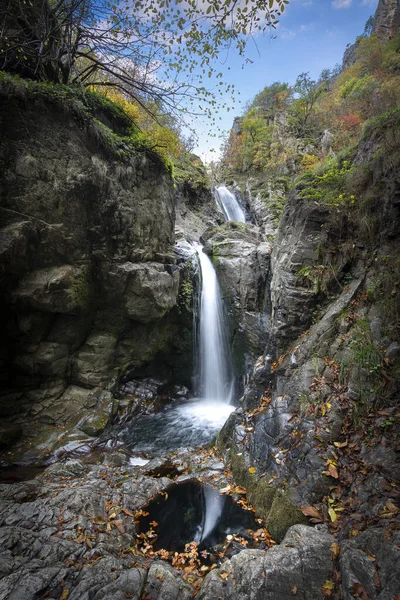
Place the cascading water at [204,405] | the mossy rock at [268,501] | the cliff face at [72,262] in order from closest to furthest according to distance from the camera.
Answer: the mossy rock at [268,501]
the cliff face at [72,262]
the cascading water at [204,405]

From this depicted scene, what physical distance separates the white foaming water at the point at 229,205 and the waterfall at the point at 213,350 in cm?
1253

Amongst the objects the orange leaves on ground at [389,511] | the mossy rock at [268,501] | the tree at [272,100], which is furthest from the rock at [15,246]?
the tree at [272,100]

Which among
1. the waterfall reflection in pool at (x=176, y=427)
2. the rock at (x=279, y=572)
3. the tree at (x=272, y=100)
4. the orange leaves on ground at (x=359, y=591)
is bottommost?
the waterfall reflection in pool at (x=176, y=427)

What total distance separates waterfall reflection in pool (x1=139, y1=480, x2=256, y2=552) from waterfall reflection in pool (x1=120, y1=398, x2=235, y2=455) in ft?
7.11

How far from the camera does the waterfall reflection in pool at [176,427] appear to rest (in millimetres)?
7906

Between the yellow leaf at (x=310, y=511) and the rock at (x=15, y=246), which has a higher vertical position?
the rock at (x=15, y=246)

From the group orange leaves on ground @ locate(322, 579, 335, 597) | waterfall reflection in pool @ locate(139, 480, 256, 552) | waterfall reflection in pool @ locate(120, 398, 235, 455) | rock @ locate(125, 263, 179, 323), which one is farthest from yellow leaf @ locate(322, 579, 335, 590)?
rock @ locate(125, 263, 179, 323)

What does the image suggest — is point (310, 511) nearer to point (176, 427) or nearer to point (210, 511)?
point (210, 511)

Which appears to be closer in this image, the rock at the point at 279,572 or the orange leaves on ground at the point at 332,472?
the rock at the point at 279,572

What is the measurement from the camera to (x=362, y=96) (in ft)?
60.1

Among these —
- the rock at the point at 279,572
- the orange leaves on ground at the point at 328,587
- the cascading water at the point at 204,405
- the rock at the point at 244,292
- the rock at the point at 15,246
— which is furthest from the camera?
the rock at the point at 244,292

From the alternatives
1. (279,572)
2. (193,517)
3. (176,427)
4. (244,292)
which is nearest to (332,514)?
(279,572)

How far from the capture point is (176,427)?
8.91m

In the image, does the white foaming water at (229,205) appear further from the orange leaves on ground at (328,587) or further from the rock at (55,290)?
the orange leaves on ground at (328,587)
